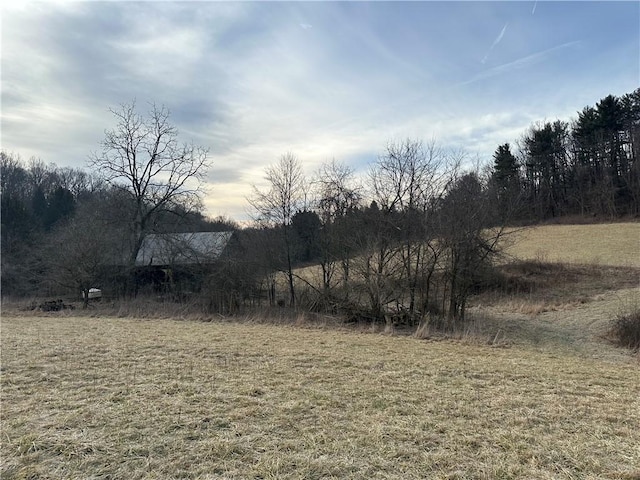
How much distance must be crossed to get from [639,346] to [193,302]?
16.0 m

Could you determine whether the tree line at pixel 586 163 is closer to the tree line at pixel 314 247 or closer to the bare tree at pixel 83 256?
the tree line at pixel 314 247

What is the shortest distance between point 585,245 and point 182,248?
29.6m

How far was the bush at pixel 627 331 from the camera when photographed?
10.6 m

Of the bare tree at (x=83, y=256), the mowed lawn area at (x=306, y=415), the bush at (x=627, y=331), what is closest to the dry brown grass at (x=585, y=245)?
the bush at (x=627, y=331)

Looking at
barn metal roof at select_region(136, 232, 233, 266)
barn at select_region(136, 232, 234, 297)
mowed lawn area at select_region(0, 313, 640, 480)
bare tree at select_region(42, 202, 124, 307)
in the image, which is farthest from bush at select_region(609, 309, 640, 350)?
bare tree at select_region(42, 202, 124, 307)

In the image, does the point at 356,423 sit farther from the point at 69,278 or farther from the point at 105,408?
the point at 69,278

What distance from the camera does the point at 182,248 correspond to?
69.4ft

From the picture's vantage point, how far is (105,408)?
4285 mm

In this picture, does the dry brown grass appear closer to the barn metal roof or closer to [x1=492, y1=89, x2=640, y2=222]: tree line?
[x1=492, y1=89, x2=640, y2=222]: tree line

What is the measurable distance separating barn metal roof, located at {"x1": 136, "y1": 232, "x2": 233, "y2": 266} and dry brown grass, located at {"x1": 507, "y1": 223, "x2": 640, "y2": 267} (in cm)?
1619

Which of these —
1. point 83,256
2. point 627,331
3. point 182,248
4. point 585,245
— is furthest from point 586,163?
point 83,256

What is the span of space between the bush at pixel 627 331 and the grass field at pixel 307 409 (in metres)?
1.47

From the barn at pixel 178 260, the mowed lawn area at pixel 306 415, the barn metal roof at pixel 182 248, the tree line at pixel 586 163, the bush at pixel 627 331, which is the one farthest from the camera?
the tree line at pixel 586 163

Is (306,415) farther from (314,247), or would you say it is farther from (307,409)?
(314,247)
